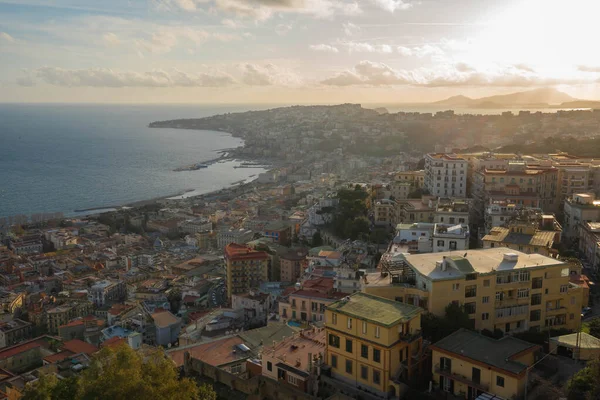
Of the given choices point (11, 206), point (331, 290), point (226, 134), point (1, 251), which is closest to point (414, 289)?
point (331, 290)

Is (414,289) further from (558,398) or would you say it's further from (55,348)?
(55,348)

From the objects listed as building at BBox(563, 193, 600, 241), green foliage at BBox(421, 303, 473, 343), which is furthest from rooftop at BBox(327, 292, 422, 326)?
building at BBox(563, 193, 600, 241)

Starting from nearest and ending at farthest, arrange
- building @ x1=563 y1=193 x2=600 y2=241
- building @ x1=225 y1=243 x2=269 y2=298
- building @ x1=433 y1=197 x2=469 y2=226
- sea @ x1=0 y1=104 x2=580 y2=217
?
building @ x1=433 y1=197 x2=469 y2=226 → building @ x1=563 y1=193 x2=600 y2=241 → building @ x1=225 y1=243 x2=269 y2=298 → sea @ x1=0 y1=104 x2=580 y2=217

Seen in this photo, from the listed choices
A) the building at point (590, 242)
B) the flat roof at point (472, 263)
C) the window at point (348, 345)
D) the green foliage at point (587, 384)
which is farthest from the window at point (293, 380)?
the building at point (590, 242)

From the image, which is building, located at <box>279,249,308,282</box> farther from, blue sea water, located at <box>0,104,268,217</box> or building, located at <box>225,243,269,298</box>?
blue sea water, located at <box>0,104,268,217</box>

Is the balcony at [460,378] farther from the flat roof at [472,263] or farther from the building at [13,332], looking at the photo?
the building at [13,332]

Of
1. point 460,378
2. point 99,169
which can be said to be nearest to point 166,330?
point 460,378
